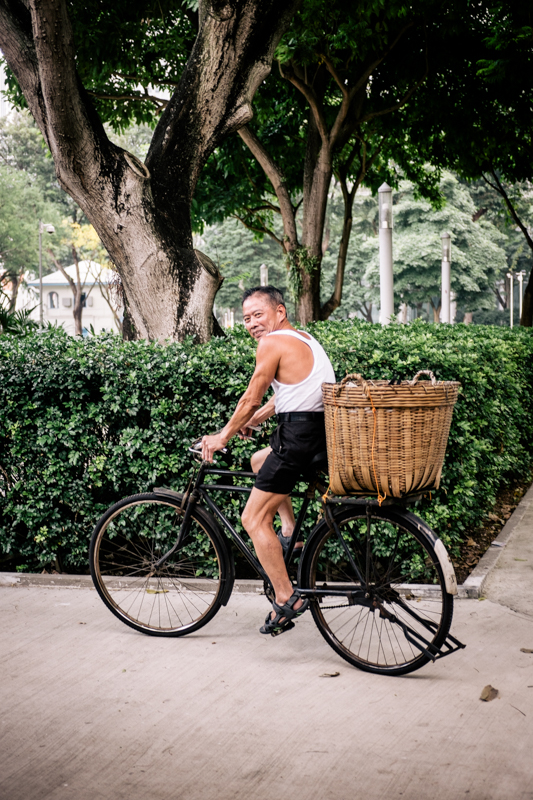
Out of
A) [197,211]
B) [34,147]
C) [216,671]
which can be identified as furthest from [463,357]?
[34,147]

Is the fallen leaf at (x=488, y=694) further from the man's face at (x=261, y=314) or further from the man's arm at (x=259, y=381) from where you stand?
the man's face at (x=261, y=314)

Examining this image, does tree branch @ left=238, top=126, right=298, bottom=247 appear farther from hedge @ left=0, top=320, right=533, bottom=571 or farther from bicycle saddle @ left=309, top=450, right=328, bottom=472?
bicycle saddle @ left=309, top=450, right=328, bottom=472

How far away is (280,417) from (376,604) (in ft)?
3.47

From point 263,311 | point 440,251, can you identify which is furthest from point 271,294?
point 440,251

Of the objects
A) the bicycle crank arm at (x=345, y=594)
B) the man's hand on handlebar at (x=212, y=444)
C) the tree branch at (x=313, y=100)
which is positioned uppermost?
the tree branch at (x=313, y=100)

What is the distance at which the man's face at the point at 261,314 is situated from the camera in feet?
13.4

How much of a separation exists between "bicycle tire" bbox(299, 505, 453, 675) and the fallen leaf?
0.94 feet

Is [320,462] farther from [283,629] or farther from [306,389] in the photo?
[283,629]

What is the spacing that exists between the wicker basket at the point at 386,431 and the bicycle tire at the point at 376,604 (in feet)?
0.85

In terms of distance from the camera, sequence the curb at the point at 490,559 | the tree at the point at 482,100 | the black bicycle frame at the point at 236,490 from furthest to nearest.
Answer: the tree at the point at 482,100
the curb at the point at 490,559
the black bicycle frame at the point at 236,490

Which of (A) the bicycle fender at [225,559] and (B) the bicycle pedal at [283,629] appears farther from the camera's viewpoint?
(A) the bicycle fender at [225,559]

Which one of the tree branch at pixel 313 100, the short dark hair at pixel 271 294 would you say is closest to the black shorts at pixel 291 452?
the short dark hair at pixel 271 294

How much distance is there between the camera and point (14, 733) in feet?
11.5

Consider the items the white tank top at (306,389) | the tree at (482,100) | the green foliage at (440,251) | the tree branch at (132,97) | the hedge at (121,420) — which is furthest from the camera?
the green foliage at (440,251)
